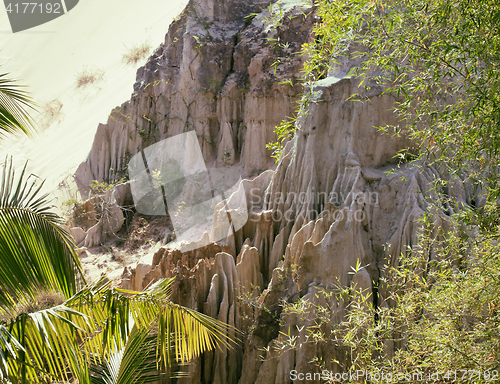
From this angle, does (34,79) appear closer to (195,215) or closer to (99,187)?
(99,187)

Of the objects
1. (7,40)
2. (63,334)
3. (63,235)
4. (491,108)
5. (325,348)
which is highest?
(7,40)

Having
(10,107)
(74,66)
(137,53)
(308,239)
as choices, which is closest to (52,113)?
(74,66)

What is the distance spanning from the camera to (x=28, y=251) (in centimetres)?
371

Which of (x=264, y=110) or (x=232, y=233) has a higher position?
(x=264, y=110)

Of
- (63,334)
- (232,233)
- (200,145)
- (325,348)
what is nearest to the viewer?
(63,334)

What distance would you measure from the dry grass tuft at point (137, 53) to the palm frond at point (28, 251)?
27.8 meters

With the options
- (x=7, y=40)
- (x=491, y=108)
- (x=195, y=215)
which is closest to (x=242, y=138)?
(x=195, y=215)

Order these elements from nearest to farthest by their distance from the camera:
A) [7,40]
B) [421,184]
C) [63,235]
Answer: [63,235], [421,184], [7,40]

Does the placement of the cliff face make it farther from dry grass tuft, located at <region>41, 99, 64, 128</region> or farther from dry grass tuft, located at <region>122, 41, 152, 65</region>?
dry grass tuft, located at <region>41, 99, 64, 128</region>

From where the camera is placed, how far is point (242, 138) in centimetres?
1443

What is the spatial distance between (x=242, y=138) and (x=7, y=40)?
142 feet

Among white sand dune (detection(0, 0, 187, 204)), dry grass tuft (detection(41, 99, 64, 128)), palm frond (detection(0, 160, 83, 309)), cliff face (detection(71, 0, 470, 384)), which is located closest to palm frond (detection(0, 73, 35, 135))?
palm frond (detection(0, 160, 83, 309))

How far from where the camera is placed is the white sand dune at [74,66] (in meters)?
25.6

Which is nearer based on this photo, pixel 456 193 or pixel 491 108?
pixel 491 108
